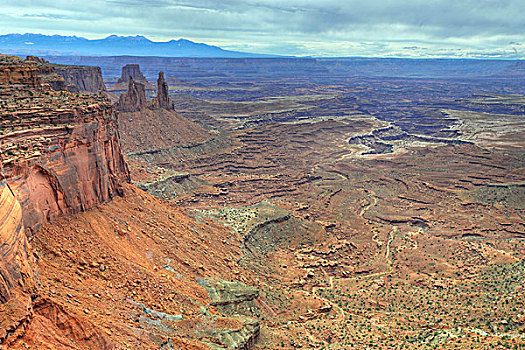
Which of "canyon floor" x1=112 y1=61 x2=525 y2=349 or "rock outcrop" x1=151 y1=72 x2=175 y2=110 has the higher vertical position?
"rock outcrop" x1=151 y1=72 x2=175 y2=110

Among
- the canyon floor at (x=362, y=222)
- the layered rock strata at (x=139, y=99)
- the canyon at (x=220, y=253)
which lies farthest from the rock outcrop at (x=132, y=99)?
the canyon at (x=220, y=253)

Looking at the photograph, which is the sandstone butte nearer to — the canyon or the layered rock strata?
the canyon

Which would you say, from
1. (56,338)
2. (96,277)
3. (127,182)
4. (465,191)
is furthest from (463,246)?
(56,338)

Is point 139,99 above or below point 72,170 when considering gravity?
above

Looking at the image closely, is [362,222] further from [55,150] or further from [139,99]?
[139,99]

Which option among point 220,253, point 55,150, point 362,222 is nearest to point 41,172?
point 55,150

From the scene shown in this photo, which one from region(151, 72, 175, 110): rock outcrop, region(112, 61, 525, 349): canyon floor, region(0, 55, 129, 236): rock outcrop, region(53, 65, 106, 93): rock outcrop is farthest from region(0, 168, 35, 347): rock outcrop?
region(53, 65, 106, 93): rock outcrop

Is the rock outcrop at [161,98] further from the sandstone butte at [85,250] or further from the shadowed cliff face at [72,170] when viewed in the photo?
the shadowed cliff face at [72,170]
